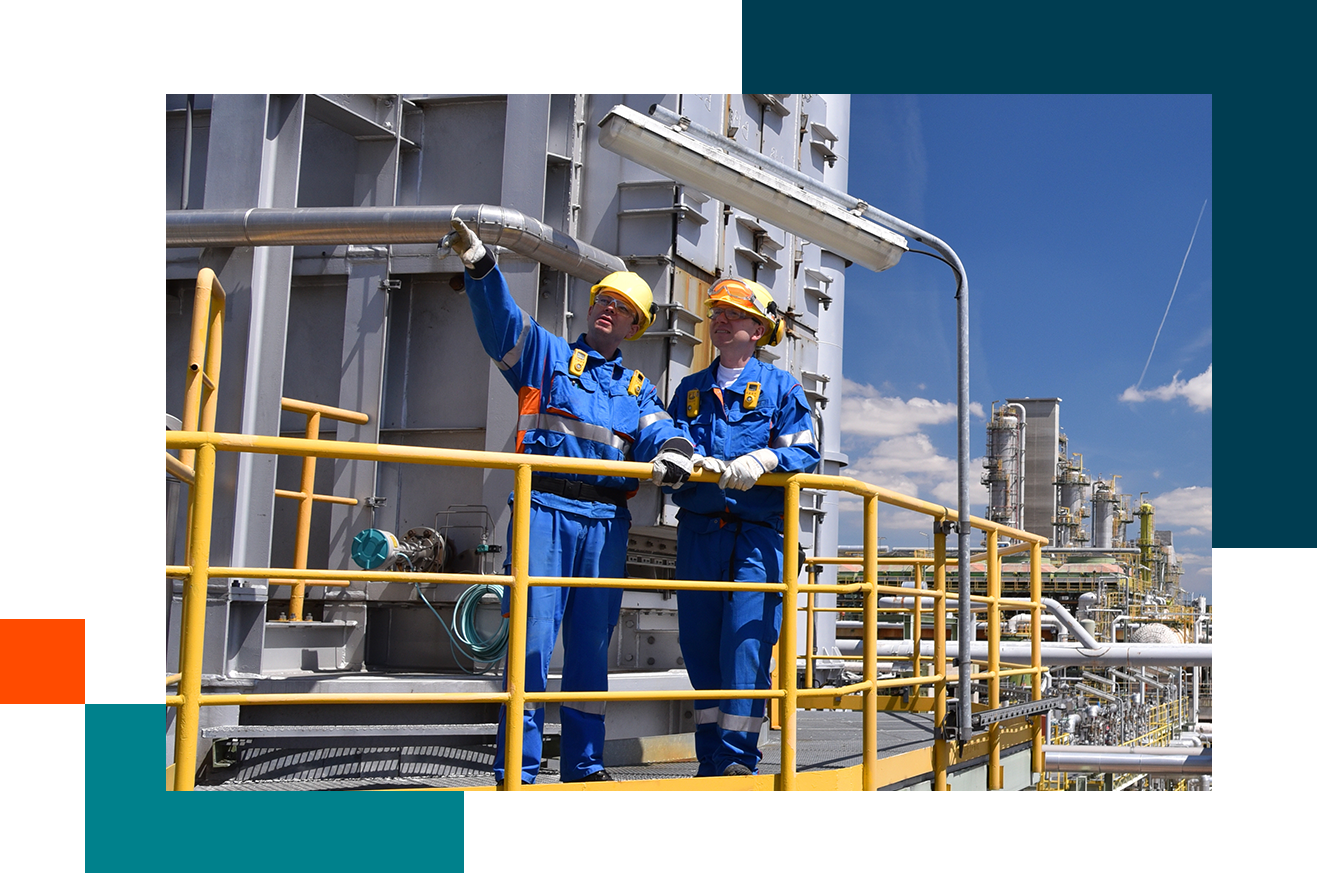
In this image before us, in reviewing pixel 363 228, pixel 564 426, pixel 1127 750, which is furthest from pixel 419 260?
pixel 1127 750

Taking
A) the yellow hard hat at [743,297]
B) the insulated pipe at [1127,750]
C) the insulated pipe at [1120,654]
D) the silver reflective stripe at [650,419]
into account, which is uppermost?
the yellow hard hat at [743,297]

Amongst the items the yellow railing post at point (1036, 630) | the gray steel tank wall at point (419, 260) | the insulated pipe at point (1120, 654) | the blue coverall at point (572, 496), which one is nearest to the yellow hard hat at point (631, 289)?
the blue coverall at point (572, 496)

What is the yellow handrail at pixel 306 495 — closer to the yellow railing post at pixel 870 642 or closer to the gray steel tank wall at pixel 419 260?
the gray steel tank wall at pixel 419 260

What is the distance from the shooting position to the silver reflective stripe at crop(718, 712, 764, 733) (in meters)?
3.87

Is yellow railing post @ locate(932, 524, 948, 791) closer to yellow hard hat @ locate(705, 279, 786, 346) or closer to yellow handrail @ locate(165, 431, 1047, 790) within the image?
yellow handrail @ locate(165, 431, 1047, 790)

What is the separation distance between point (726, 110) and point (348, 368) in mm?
2847

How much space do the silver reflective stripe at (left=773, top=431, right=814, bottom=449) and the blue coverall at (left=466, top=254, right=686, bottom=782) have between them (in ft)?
1.37

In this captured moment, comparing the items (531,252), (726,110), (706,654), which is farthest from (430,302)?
(706,654)

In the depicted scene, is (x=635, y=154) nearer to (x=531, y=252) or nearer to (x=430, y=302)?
(x=531, y=252)

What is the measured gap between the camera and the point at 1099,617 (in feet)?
110

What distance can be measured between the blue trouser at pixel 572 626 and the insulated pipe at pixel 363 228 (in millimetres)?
2094

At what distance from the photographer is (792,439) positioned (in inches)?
159

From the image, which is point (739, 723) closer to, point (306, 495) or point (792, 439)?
point (792, 439)

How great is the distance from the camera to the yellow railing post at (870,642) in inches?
139
